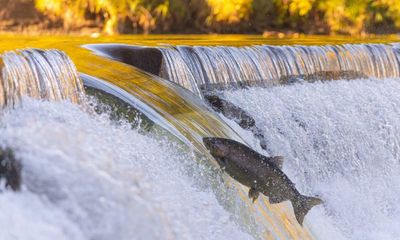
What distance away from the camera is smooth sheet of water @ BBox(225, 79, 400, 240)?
16.9 feet

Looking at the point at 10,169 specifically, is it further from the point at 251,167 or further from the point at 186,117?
the point at 186,117

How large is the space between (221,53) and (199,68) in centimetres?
34

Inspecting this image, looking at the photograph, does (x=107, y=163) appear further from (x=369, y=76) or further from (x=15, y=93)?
(x=369, y=76)

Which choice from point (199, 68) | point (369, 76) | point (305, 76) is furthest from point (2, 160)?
point (369, 76)

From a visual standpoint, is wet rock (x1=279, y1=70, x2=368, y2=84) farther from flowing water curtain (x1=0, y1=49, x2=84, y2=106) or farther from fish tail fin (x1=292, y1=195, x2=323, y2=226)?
flowing water curtain (x1=0, y1=49, x2=84, y2=106)

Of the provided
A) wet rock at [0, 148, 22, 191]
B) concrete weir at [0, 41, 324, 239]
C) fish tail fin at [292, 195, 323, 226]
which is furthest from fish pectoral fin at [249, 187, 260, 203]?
wet rock at [0, 148, 22, 191]

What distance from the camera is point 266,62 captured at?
20.1ft

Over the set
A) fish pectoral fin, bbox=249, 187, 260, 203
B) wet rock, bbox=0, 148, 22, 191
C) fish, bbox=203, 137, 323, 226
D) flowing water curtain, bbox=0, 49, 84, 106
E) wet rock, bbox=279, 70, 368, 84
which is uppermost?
flowing water curtain, bbox=0, 49, 84, 106

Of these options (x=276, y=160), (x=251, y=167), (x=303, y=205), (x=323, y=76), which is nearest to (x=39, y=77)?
(x=251, y=167)

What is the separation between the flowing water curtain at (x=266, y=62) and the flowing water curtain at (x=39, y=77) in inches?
50.3

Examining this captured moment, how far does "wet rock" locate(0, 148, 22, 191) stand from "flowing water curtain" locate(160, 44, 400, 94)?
2.12 metres

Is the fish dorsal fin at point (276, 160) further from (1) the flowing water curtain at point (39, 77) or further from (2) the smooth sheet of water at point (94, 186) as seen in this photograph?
(1) the flowing water curtain at point (39, 77)

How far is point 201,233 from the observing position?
3479 millimetres

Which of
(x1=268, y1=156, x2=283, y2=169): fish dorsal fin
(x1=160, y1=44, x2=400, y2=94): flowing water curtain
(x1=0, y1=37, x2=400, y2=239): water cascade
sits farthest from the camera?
(x1=160, y1=44, x2=400, y2=94): flowing water curtain
